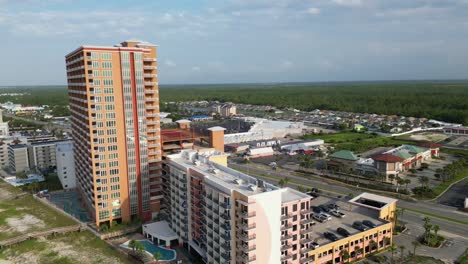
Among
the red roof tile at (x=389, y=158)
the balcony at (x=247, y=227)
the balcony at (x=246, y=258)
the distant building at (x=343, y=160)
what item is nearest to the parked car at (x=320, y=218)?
the balcony at (x=246, y=258)

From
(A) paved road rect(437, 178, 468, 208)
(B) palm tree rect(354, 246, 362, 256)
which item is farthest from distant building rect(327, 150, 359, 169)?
(B) palm tree rect(354, 246, 362, 256)

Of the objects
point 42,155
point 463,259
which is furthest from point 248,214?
point 42,155

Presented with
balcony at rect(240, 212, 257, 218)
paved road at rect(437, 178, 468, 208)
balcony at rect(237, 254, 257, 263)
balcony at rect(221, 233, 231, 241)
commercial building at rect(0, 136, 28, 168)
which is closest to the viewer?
balcony at rect(240, 212, 257, 218)

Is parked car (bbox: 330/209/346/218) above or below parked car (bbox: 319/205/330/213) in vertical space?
above

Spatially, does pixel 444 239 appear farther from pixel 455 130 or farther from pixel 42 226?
pixel 455 130

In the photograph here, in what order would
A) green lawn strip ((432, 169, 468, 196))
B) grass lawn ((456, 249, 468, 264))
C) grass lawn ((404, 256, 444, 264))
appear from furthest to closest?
green lawn strip ((432, 169, 468, 196)), grass lawn ((456, 249, 468, 264)), grass lawn ((404, 256, 444, 264))

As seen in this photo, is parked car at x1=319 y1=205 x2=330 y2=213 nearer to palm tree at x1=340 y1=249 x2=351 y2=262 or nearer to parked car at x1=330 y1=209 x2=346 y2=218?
parked car at x1=330 y1=209 x2=346 y2=218
